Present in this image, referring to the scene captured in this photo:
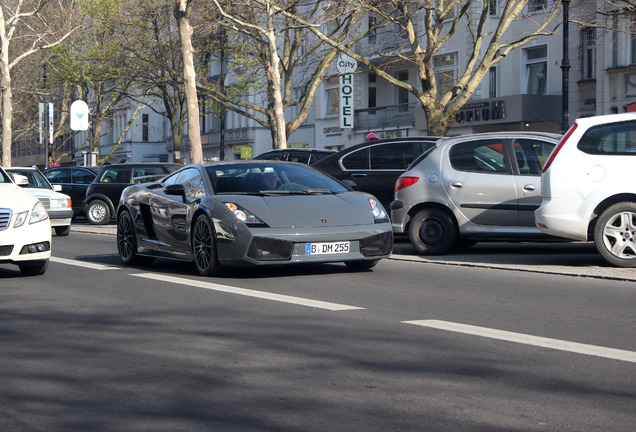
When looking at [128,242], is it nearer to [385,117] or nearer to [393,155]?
[393,155]

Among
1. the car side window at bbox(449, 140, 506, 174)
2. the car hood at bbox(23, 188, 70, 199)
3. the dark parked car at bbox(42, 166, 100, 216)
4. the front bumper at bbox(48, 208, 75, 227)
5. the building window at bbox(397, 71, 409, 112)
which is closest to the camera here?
the car side window at bbox(449, 140, 506, 174)

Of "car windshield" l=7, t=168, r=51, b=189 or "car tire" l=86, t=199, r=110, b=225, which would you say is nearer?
"car windshield" l=7, t=168, r=51, b=189

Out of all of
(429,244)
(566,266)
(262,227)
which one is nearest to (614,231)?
(566,266)

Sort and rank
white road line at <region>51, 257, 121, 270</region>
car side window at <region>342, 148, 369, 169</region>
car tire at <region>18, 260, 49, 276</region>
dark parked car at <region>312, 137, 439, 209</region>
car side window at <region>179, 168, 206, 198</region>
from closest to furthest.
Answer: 1. car side window at <region>179, 168, 206, 198</region>
2. car tire at <region>18, 260, 49, 276</region>
3. white road line at <region>51, 257, 121, 270</region>
4. dark parked car at <region>312, 137, 439, 209</region>
5. car side window at <region>342, 148, 369, 169</region>

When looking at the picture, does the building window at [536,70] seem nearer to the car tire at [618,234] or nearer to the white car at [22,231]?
the car tire at [618,234]

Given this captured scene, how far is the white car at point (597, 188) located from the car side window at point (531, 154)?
158cm

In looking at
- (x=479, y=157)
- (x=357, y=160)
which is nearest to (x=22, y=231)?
(x=479, y=157)

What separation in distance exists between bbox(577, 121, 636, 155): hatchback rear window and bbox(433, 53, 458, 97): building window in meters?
31.5

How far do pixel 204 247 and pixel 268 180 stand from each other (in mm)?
1097

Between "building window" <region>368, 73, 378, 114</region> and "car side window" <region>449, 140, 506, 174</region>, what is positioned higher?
"building window" <region>368, 73, 378, 114</region>

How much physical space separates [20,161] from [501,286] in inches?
4120

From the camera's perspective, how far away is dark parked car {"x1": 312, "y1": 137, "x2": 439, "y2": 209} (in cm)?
1691

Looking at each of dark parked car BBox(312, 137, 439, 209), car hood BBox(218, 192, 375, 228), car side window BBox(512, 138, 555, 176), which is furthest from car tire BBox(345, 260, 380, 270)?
dark parked car BBox(312, 137, 439, 209)

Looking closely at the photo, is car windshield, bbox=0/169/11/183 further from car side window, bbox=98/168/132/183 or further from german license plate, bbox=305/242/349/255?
car side window, bbox=98/168/132/183
